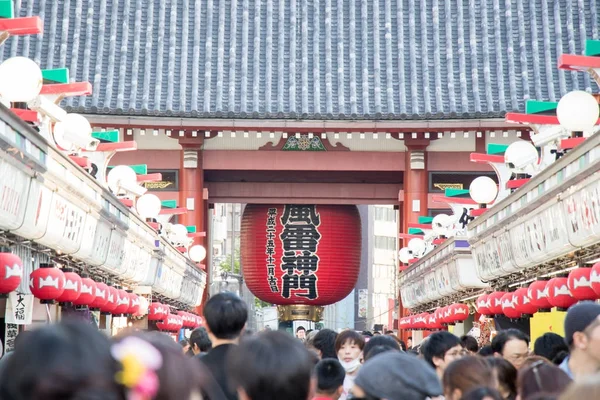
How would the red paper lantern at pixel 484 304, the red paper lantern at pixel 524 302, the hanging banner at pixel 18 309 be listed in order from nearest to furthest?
the hanging banner at pixel 18 309
the red paper lantern at pixel 524 302
the red paper lantern at pixel 484 304

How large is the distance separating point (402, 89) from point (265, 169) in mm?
3380

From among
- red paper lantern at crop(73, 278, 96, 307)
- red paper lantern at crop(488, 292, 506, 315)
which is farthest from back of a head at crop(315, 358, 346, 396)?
red paper lantern at crop(488, 292, 506, 315)

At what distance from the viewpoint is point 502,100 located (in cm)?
2397

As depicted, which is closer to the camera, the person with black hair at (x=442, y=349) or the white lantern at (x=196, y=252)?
the person with black hair at (x=442, y=349)

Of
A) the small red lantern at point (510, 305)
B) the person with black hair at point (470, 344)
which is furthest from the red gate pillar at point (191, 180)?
the person with black hair at point (470, 344)

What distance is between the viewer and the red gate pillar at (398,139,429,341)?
79.8 feet

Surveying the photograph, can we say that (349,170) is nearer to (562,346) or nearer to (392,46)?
(392,46)

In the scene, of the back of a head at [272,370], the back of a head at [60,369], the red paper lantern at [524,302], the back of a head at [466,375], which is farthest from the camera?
the red paper lantern at [524,302]

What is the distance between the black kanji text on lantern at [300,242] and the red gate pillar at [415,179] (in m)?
3.15

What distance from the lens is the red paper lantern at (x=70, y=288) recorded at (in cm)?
1098

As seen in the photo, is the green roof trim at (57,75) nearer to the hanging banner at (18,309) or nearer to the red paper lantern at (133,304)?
the hanging banner at (18,309)

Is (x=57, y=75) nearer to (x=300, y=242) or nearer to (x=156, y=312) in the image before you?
→ (x=156, y=312)

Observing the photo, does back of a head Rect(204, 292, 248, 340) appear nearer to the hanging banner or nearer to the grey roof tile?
the hanging banner

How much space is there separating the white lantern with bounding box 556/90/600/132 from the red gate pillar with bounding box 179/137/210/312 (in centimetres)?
1449
